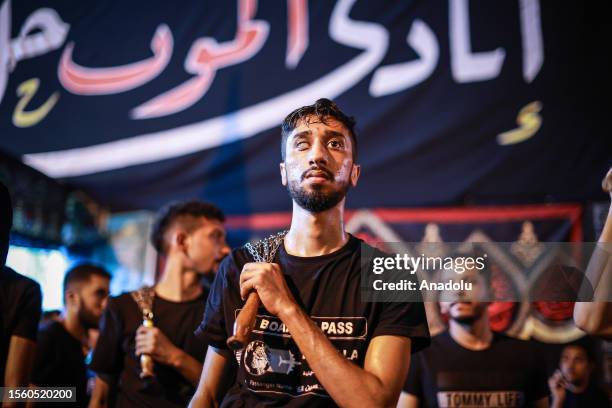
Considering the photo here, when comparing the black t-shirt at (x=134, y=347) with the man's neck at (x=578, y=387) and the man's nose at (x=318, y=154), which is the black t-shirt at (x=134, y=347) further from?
the man's neck at (x=578, y=387)

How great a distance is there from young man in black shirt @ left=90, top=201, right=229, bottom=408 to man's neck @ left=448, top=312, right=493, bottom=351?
1.59 meters

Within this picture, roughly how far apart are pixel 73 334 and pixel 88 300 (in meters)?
0.26

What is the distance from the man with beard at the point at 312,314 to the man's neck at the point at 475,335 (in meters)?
1.89

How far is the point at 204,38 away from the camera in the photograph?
19.1 ft

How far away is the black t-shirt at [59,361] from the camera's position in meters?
3.68

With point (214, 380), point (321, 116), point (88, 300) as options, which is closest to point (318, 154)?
point (321, 116)

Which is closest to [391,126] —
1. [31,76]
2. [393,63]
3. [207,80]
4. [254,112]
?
[393,63]

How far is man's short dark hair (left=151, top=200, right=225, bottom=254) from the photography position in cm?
A: 368

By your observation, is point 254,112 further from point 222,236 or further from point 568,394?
point 568,394

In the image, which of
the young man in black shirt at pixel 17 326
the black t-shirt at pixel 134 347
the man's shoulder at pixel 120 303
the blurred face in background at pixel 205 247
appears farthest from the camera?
the blurred face in background at pixel 205 247

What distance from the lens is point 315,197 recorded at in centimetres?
201

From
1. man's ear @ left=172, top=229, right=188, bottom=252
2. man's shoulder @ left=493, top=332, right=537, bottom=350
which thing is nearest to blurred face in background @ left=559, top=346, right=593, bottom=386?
man's shoulder @ left=493, top=332, right=537, bottom=350

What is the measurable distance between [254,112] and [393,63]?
1376 millimetres

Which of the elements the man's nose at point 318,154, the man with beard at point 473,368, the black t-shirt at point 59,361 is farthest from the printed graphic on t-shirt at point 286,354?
the black t-shirt at point 59,361
